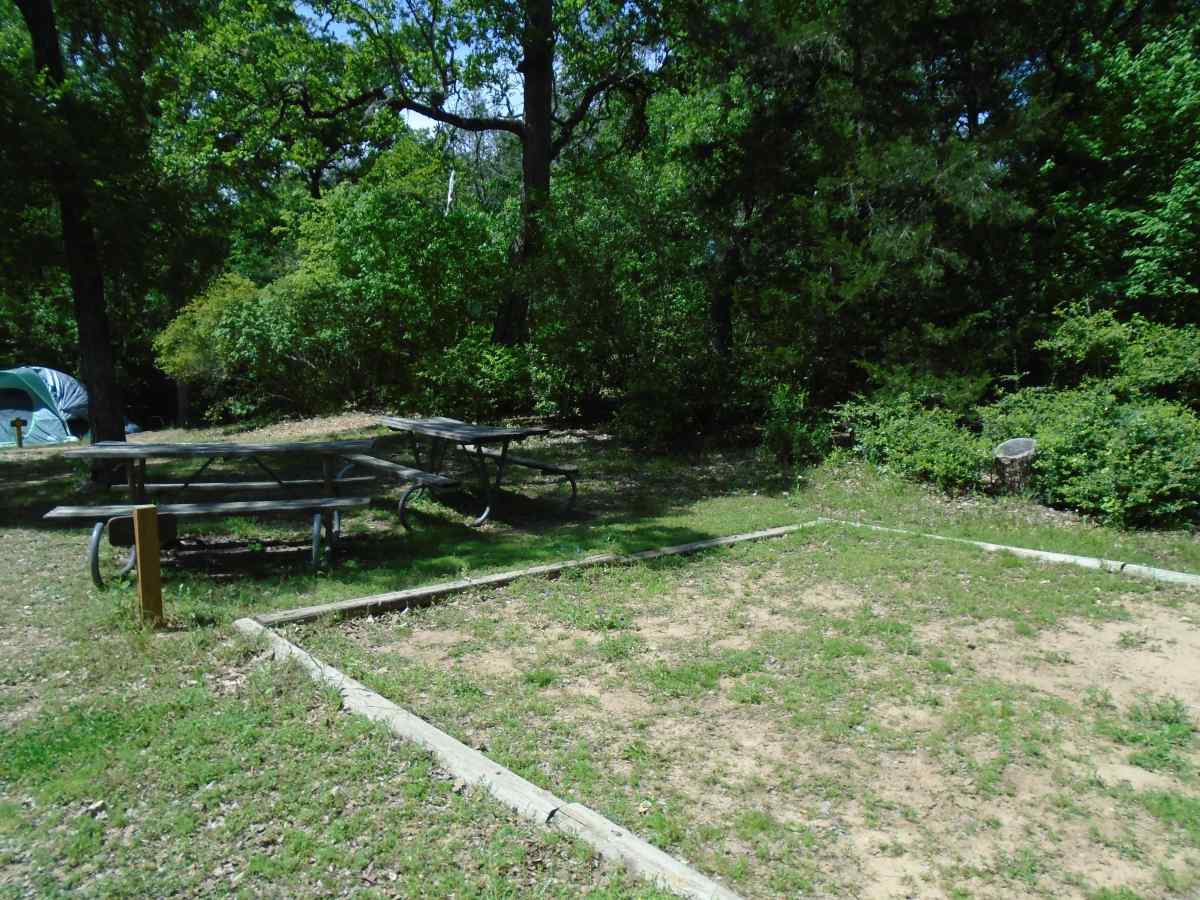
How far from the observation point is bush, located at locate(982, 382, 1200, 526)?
7.23 metres

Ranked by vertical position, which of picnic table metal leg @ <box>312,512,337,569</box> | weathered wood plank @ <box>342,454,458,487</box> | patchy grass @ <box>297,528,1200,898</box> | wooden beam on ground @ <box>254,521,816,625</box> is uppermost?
weathered wood plank @ <box>342,454,458,487</box>

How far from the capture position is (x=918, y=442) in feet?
29.8

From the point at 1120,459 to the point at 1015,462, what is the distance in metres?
Result: 0.97

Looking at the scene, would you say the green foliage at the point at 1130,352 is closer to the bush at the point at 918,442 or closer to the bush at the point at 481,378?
the bush at the point at 918,442

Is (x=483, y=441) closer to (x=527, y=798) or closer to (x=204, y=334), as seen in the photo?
Answer: (x=527, y=798)

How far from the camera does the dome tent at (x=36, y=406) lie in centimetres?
1664

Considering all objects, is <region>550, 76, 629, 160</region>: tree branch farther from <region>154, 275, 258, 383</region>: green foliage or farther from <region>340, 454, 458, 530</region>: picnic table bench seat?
<region>340, 454, 458, 530</region>: picnic table bench seat

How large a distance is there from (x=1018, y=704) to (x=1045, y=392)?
6.67 meters

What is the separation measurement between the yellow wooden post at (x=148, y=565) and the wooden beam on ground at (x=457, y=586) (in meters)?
0.55

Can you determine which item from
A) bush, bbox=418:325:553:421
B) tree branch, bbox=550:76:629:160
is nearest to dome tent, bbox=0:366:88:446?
bush, bbox=418:325:553:421

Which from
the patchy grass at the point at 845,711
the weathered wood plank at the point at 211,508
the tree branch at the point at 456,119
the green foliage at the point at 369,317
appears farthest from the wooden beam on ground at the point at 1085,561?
the tree branch at the point at 456,119

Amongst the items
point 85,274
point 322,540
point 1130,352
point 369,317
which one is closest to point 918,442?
point 1130,352

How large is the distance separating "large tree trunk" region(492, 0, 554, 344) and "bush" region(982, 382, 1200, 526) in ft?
26.9

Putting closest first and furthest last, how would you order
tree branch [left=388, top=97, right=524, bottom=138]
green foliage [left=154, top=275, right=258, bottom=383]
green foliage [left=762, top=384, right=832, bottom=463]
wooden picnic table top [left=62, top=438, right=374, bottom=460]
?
wooden picnic table top [left=62, top=438, right=374, bottom=460] → green foliage [left=762, top=384, right=832, bottom=463] → tree branch [left=388, top=97, right=524, bottom=138] → green foliage [left=154, top=275, right=258, bottom=383]
